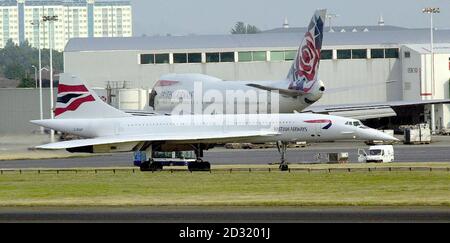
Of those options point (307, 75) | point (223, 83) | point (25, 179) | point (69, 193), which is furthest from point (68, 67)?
point (69, 193)

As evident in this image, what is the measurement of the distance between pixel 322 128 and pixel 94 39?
7537 centimetres

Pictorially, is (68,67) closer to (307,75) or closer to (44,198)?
(307,75)

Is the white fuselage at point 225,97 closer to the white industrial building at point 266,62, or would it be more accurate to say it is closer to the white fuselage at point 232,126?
the white industrial building at point 266,62

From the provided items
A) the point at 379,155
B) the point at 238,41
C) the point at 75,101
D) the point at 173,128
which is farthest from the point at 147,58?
the point at 173,128

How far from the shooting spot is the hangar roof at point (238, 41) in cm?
13591

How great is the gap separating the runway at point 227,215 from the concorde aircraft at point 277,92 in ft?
205

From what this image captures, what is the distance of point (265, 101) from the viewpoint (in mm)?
105562

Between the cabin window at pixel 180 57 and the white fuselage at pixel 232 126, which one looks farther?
the cabin window at pixel 180 57

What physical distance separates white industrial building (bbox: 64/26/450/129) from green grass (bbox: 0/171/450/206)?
231ft

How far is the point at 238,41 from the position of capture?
139 meters

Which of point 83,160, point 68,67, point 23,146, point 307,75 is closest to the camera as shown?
point 83,160

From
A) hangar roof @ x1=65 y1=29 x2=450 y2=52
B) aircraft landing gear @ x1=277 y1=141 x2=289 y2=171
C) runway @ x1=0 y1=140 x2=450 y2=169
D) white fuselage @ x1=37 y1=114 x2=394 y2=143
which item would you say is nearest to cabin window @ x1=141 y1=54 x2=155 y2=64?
hangar roof @ x1=65 y1=29 x2=450 y2=52

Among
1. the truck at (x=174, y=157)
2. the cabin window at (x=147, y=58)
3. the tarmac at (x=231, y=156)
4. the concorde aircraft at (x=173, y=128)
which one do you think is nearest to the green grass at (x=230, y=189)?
the concorde aircraft at (x=173, y=128)

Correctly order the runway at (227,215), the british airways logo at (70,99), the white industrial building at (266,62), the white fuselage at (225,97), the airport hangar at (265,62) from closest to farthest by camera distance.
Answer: the runway at (227,215)
the british airways logo at (70,99)
the white fuselage at (225,97)
the airport hangar at (265,62)
the white industrial building at (266,62)
